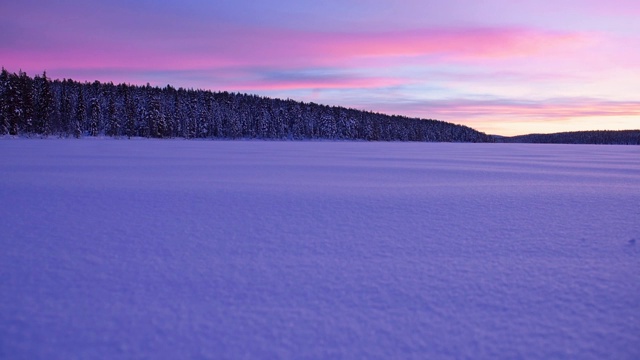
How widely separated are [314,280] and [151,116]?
7518cm

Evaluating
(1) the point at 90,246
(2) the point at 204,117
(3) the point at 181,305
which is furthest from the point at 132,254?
(2) the point at 204,117

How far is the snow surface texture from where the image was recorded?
248cm

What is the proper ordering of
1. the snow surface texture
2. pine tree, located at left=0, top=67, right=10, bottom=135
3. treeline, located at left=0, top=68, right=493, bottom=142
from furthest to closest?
treeline, located at left=0, top=68, right=493, bottom=142 → pine tree, located at left=0, top=67, right=10, bottom=135 → the snow surface texture

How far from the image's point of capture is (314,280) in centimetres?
335

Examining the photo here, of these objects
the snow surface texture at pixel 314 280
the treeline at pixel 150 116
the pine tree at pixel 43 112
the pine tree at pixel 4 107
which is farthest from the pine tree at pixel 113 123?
the snow surface texture at pixel 314 280

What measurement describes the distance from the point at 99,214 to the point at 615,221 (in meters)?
7.47

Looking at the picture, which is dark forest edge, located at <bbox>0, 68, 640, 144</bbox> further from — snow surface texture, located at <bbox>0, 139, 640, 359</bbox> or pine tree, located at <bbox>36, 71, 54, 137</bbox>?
snow surface texture, located at <bbox>0, 139, 640, 359</bbox>

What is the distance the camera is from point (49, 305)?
2877 millimetres

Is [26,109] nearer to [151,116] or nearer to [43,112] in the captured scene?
[43,112]

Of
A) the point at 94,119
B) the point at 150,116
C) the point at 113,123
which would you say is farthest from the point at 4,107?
the point at 150,116

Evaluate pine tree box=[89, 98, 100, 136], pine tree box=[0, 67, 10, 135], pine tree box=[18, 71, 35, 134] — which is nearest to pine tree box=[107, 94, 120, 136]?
pine tree box=[89, 98, 100, 136]

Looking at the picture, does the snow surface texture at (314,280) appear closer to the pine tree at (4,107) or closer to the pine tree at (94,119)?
the pine tree at (4,107)

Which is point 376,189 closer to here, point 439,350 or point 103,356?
point 439,350

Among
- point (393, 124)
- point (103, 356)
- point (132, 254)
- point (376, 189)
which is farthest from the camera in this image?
point (393, 124)
